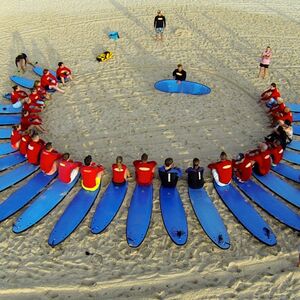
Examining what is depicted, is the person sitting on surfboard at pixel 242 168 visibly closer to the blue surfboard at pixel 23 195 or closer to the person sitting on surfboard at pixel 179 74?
the blue surfboard at pixel 23 195

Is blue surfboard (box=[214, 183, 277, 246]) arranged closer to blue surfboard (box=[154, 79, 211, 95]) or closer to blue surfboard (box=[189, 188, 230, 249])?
blue surfboard (box=[189, 188, 230, 249])

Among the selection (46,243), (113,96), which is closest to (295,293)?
(46,243)

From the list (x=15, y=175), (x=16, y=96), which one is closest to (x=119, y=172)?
(x=15, y=175)

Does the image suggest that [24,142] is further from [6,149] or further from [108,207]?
[108,207]

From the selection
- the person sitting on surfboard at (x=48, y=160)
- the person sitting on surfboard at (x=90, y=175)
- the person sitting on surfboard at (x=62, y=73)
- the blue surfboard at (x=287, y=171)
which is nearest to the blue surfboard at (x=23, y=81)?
the person sitting on surfboard at (x=62, y=73)

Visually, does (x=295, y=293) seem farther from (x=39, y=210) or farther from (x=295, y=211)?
(x=39, y=210)

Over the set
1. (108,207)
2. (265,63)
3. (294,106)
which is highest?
(265,63)
